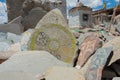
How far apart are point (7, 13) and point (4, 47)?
4.96m

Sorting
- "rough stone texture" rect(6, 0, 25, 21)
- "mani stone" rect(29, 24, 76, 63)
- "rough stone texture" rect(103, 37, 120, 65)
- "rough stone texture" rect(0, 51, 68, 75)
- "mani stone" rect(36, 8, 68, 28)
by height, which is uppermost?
"rough stone texture" rect(103, 37, 120, 65)

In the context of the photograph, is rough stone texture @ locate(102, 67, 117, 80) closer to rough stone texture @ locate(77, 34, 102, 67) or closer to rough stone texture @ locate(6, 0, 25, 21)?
rough stone texture @ locate(77, 34, 102, 67)

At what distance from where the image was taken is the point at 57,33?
400cm

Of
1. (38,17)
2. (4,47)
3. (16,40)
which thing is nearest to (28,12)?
(38,17)

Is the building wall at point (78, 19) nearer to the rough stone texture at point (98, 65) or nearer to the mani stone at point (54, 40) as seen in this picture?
the mani stone at point (54, 40)

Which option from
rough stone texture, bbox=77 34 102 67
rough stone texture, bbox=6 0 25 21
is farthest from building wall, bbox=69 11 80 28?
rough stone texture, bbox=77 34 102 67

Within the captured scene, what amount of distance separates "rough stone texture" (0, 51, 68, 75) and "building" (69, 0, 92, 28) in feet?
34.1

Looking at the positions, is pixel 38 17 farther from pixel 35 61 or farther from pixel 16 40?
pixel 35 61

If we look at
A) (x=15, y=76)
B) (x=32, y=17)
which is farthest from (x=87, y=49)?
(x=32, y=17)

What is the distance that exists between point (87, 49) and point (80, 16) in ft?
34.9

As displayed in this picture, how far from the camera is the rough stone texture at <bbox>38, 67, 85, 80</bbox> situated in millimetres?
2289

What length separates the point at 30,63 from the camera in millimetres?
2803

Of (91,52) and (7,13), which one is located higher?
(91,52)

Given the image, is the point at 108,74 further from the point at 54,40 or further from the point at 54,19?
the point at 54,19
